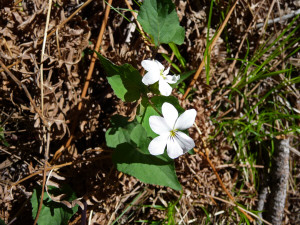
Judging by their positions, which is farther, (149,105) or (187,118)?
(149,105)

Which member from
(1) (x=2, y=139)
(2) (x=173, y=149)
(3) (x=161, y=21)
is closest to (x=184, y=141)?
(2) (x=173, y=149)

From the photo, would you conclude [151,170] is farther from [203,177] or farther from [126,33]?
[126,33]

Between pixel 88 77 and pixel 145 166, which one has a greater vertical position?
pixel 88 77

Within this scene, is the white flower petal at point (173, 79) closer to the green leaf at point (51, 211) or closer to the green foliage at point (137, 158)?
the green foliage at point (137, 158)

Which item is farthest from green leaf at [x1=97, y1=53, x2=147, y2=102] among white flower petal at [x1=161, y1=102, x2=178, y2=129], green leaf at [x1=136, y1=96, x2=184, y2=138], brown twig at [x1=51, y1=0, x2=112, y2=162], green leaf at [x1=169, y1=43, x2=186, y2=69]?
green leaf at [x1=169, y1=43, x2=186, y2=69]

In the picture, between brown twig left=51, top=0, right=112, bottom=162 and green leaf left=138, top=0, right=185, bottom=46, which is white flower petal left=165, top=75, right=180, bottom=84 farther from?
brown twig left=51, top=0, right=112, bottom=162

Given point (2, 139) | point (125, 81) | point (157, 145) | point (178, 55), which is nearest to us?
point (157, 145)

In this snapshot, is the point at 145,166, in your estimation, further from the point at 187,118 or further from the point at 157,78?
the point at 157,78
